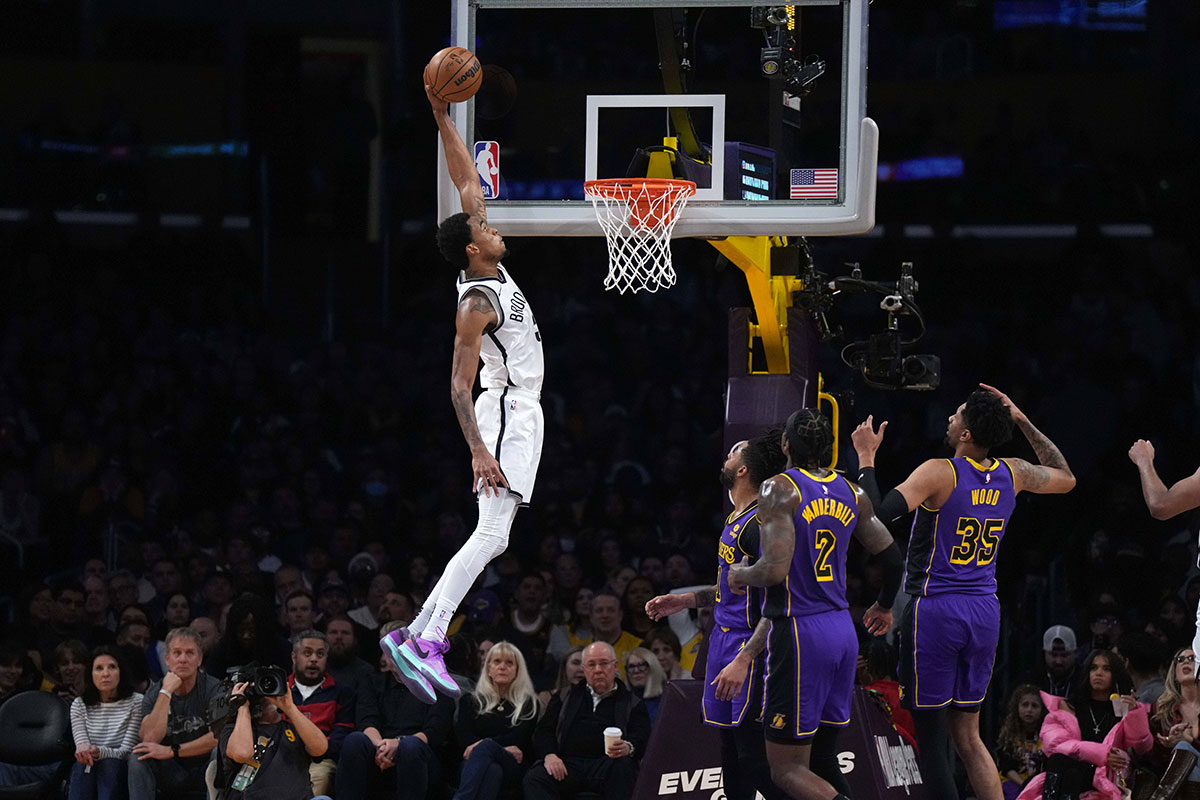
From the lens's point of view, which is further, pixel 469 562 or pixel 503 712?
pixel 503 712

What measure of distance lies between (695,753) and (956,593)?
195 centimetres

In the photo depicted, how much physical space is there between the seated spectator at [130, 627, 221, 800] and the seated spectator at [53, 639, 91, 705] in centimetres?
71

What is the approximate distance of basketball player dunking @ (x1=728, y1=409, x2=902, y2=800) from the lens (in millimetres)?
7434

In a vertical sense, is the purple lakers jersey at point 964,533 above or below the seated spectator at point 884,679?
above

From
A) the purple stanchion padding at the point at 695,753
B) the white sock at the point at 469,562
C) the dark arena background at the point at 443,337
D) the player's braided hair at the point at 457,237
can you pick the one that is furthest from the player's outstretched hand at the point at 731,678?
the player's braided hair at the point at 457,237

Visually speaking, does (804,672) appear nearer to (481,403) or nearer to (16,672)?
(481,403)

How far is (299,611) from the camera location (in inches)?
460

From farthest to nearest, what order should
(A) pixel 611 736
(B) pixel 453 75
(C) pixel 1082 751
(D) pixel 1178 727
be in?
(A) pixel 611 736, (C) pixel 1082 751, (D) pixel 1178 727, (B) pixel 453 75

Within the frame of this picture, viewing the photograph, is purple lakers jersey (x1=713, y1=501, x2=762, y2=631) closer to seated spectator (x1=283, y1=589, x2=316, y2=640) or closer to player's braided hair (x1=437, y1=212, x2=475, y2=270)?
player's braided hair (x1=437, y1=212, x2=475, y2=270)

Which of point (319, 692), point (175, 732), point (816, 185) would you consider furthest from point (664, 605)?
point (175, 732)

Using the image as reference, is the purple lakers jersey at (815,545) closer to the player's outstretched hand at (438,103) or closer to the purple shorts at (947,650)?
the purple shorts at (947,650)

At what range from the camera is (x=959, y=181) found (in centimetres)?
1667

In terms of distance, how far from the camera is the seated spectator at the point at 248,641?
36.6 ft

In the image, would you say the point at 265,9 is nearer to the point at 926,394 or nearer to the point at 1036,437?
the point at 926,394
